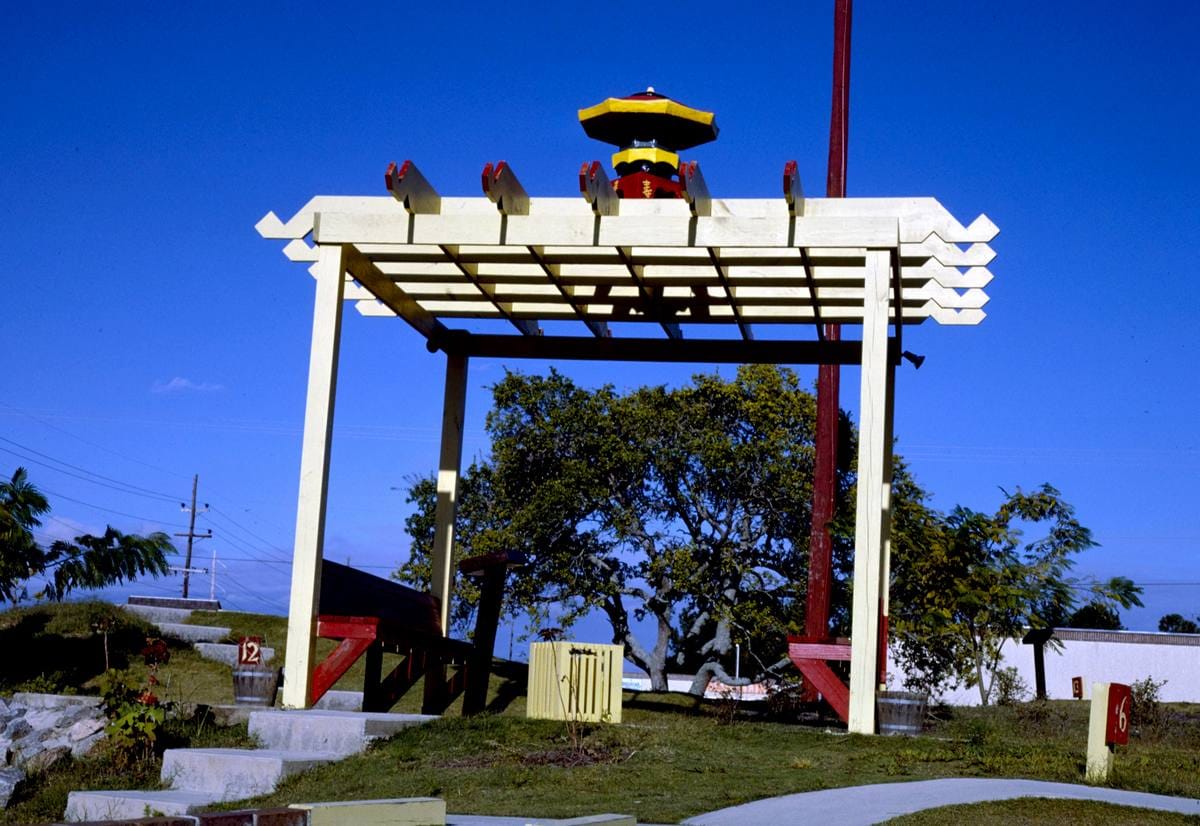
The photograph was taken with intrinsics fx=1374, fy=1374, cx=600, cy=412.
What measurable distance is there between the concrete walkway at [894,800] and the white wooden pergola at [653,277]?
8.73 feet

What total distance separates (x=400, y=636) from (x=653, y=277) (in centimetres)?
437

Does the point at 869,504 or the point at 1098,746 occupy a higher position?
the point at 869,504

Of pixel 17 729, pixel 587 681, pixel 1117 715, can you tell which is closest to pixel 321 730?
pixel 587 681

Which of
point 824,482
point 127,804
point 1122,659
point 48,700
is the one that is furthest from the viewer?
point 1122,659

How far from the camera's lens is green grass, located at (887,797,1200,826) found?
767 centimetres

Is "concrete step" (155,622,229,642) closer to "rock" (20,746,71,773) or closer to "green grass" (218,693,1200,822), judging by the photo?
"rock" (20,746,71,773)

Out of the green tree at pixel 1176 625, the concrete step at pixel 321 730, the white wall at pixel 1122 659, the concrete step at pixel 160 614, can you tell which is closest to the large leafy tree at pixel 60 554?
the concrete step at pixel 160 614

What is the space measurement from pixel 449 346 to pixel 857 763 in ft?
25.0

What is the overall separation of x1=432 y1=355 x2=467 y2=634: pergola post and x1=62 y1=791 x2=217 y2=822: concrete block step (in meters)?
6.05

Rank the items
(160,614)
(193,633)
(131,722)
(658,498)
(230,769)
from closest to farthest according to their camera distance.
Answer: (230,769) < (131,722) < (193,633) < (160,614) < (658,498)

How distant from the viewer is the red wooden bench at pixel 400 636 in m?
12.1

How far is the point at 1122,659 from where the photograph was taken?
4709 centimetres

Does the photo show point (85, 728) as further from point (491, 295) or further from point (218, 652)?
point (218, 652)

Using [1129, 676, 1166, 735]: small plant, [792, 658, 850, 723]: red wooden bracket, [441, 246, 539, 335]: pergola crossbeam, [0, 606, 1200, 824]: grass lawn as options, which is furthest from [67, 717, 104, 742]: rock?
[1129, 676, 1166, 735]: small plant
